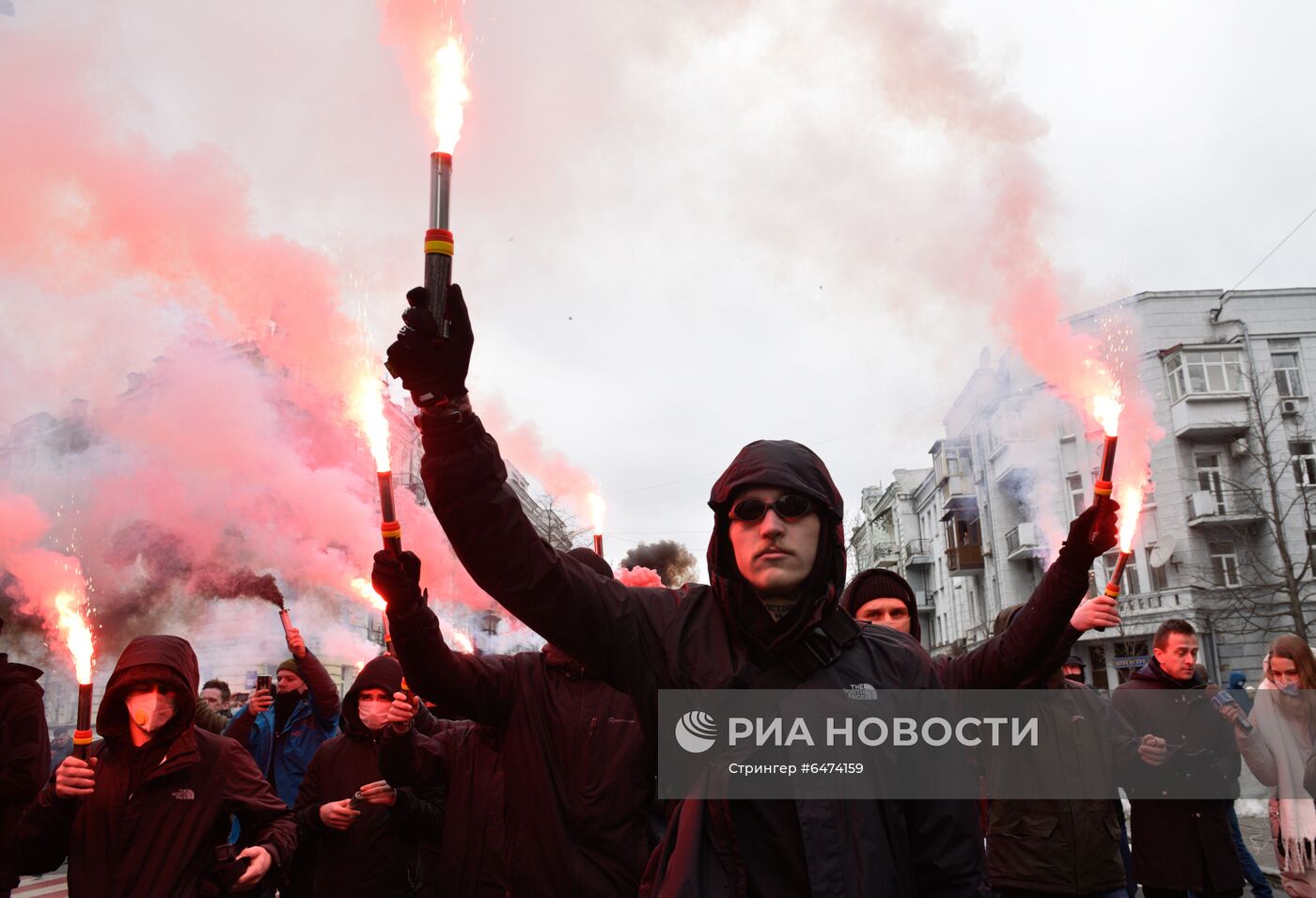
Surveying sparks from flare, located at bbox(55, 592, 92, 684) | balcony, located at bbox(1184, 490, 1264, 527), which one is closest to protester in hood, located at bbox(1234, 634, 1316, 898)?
sparks from flare, located at bbox(55, 592, 92, 684)

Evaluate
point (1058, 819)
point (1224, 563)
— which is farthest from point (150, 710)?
point (1224, 563)

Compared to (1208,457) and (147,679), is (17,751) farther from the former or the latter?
(1208,457)

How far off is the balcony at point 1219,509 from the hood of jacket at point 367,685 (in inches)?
1347

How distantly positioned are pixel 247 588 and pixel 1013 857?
17.6 m

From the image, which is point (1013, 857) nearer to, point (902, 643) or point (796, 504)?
point (902, 643)

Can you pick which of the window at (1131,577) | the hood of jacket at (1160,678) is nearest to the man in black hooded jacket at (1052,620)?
the hood of jacket at (1160,678)

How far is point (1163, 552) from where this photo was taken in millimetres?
35406

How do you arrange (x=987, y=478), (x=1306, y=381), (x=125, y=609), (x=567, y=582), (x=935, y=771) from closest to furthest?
(x=567, y=582) → (x=935, y=771) → (x=125, y=609) → (x=1306, y=381) → (x=987, y=478)

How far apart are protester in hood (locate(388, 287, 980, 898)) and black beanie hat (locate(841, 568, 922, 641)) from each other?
8.94 ft

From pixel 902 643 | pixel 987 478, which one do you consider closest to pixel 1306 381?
pixel 987 478

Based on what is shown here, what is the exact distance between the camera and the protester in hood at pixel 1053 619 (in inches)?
151

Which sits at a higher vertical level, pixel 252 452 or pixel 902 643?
pixel 252 452

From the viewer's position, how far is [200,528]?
1969 cm

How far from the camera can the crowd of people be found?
222 cm
